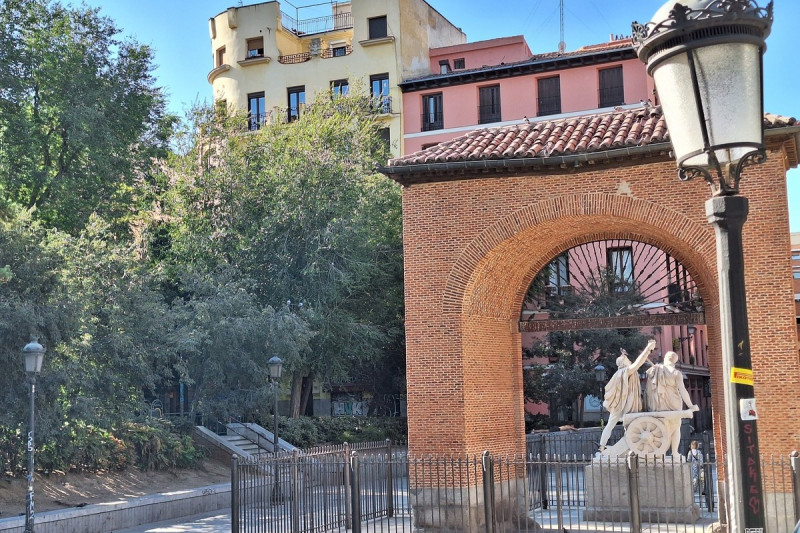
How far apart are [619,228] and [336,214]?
16.5m

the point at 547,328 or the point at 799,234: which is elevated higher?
the point at 799,234

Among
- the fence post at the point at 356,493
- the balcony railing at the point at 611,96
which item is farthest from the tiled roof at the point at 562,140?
the balcony railing at the point at 611,96

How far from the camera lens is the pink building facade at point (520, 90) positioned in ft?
131

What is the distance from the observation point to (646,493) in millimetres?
15133

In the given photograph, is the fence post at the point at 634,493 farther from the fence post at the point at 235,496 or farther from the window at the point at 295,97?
the window at the point at 295,97

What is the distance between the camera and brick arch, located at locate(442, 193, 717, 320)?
1395 cm

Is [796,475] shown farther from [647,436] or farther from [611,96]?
[611,96]

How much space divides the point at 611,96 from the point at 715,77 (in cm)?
3717

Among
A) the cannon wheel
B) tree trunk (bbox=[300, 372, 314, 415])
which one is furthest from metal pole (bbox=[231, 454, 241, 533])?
tree trunk (bbox=[300, 372, 314, 415])

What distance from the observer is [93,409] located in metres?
19.2

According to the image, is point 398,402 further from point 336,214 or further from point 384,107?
point 384,107

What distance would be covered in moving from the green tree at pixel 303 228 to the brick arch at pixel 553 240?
12.9 meters

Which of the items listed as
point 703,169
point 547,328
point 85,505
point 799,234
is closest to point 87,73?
point 85,505

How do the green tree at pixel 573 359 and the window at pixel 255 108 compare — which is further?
the window at pixel 255 108
